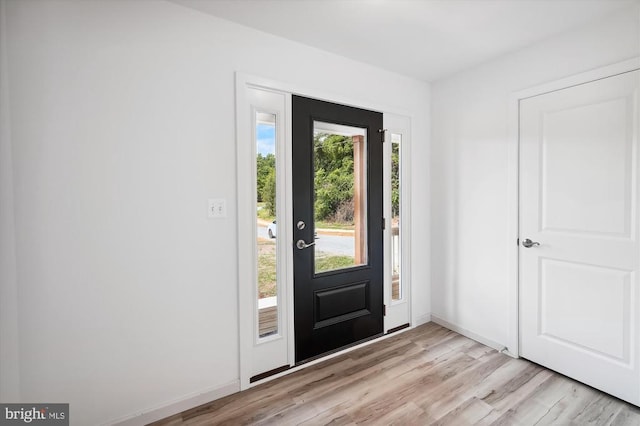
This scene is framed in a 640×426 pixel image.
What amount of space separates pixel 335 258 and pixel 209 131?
1359mm

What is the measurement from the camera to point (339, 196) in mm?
2498

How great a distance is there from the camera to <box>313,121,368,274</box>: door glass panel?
2.39 metres

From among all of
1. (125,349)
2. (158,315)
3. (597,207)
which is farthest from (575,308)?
(125,349)

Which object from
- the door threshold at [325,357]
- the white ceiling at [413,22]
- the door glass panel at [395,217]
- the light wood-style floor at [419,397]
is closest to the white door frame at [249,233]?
the door threshold at [325,357]

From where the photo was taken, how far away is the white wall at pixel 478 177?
225 cm

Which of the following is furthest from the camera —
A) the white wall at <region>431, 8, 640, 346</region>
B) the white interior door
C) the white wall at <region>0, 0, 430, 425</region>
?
the white wall at <region>431, 8, 640, 346</region>

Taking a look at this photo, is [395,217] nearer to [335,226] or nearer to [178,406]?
[335,226]

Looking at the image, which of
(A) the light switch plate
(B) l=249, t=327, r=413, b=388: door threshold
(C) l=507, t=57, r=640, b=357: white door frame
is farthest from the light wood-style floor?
(A) the light switch plate

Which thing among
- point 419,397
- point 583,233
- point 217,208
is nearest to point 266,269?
point 217,208

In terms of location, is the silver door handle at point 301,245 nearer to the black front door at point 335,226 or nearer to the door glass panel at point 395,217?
the black front door at point 335,226

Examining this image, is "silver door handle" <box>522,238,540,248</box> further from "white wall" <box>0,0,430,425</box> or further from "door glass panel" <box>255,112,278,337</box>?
"white wall" <box>0,0,430,425</box>

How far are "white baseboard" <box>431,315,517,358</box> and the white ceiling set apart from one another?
243cm

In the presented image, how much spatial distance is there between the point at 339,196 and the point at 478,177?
50.7 inches

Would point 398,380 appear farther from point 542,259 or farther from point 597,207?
point 597,207
